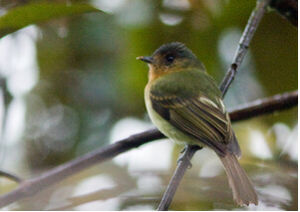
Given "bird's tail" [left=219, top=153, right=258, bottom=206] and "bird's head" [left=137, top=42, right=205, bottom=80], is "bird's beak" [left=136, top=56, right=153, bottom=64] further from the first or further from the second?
"bird's tail" [left=219, top=153, right=258, bottom=206]

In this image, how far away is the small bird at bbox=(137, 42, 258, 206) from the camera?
1.33 metres

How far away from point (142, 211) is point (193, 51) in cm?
75

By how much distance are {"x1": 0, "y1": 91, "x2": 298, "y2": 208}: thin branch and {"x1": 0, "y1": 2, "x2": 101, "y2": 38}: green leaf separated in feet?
1.13

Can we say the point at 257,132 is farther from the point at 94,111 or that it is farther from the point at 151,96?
the point at 94,111

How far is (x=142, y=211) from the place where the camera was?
1.15 metres

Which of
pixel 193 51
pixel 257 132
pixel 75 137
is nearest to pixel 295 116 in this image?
pixel 257 132

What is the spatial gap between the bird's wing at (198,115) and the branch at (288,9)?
1.06 feet

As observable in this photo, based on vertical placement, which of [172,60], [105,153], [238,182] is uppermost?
[172,60]

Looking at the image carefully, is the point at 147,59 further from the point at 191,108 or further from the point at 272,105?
the point at 272,105

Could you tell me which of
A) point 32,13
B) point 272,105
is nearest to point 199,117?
point 272,105

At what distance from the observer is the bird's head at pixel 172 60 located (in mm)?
1752

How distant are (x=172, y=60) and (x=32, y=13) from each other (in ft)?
2.49

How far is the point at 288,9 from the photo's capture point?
58.1 inches

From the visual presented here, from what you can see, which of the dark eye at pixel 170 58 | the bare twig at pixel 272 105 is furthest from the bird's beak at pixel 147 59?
the bare twig at pixel 272 105
